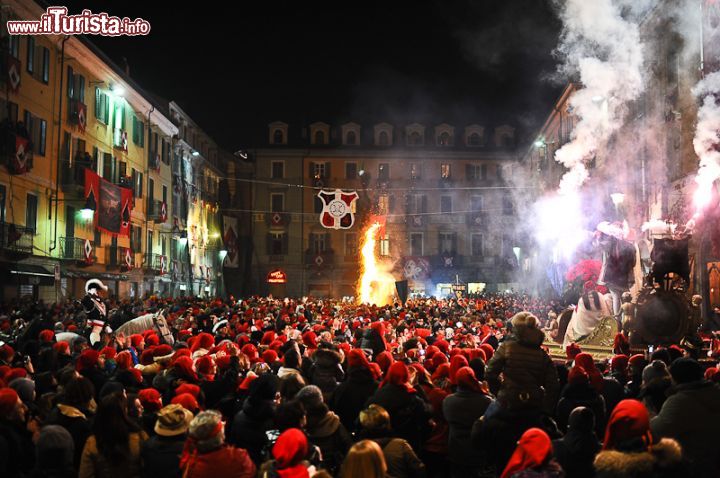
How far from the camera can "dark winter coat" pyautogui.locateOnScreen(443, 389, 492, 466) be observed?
6609 millimetres

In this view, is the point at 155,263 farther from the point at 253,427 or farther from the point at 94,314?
the point at 253,427

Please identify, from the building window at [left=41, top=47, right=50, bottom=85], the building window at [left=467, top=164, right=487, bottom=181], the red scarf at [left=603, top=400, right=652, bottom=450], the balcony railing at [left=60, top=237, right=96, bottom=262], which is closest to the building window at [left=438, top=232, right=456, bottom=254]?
the building window at [left=467, top=164, right=487, bottom=181]

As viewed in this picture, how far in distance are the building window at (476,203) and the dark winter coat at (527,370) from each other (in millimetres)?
59724

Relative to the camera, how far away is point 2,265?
26.3m

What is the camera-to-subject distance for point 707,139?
2373 centimetres

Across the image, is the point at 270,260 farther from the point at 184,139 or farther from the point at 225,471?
the point at 225,471

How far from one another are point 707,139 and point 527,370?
20.0m

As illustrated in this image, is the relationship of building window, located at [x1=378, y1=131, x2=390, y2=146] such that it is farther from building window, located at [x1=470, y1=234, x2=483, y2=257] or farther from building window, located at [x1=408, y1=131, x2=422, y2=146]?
building window, located at [x1=470, y1=234, x2=483, y2=257]

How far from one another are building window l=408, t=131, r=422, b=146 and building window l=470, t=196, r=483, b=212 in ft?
22.9

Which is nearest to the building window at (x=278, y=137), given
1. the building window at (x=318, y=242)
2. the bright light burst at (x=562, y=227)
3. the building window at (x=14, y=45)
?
the building window at (x=318, y=242)

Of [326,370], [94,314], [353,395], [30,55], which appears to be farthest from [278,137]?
[353,395]

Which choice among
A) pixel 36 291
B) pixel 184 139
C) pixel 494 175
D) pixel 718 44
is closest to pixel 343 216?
pixel 36 291

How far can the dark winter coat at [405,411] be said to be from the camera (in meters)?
6.83

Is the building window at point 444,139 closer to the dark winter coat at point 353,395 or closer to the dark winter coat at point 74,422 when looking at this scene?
the dark winter coat at point 353,395
